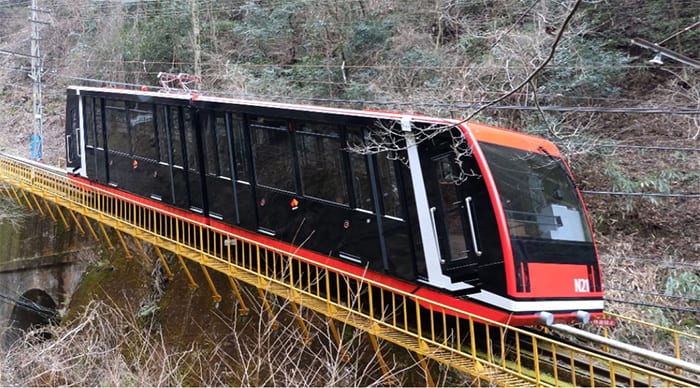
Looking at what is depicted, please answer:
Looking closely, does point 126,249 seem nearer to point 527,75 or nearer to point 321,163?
point 321,163

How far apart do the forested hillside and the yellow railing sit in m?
2.63

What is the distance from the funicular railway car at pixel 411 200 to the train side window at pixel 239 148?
2 centimetres

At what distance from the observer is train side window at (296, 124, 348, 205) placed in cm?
681

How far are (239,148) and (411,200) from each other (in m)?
3.33

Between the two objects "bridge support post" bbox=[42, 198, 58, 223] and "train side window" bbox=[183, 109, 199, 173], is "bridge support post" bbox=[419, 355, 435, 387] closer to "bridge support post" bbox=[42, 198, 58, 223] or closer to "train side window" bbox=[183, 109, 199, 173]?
"train side window" bbox=[183, 109, 199, 173]

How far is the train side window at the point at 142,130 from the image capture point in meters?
9.73

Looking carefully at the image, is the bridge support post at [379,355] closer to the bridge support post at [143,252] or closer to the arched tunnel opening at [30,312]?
the bridge support post at [143,252]

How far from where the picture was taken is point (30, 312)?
1391 centimetres

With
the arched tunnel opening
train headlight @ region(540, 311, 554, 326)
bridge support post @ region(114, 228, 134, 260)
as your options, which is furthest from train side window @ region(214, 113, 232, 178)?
the arched tunnel opening

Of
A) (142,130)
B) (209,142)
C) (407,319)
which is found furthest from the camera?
(142,130)

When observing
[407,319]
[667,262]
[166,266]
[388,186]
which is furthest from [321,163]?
[667,262]

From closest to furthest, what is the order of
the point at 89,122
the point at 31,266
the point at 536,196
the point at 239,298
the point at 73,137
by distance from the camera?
the point at 536,196 < the point at 239,298 < the point at 89,122 < the point at 73,137 < the point at 31,266

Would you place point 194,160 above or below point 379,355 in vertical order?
above

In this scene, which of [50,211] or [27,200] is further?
[27,200]
